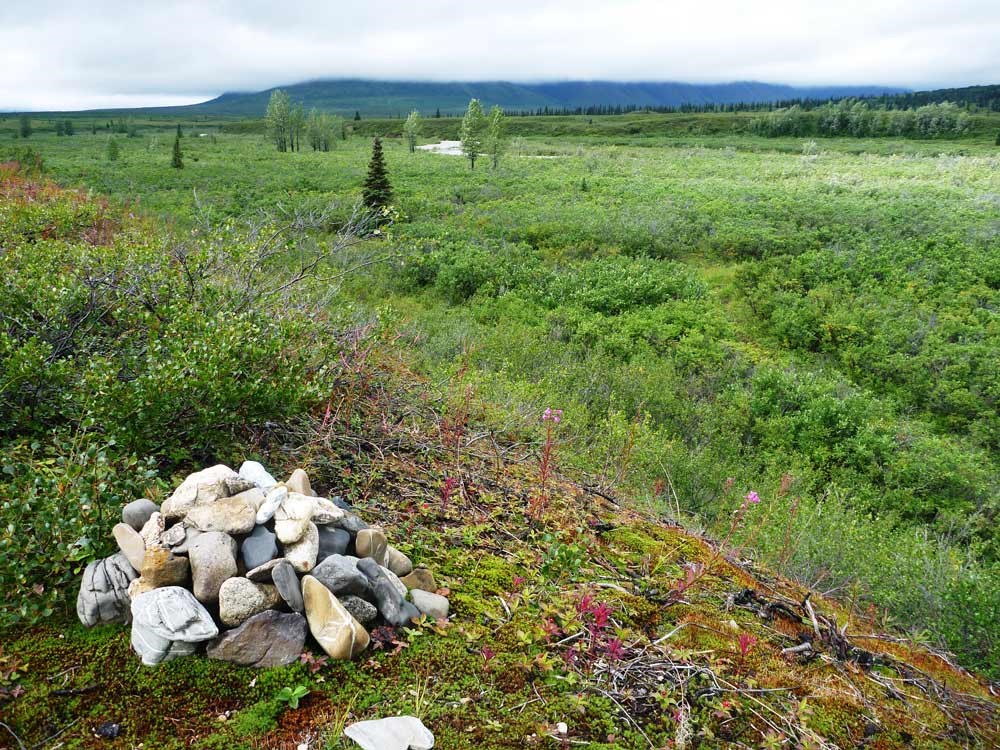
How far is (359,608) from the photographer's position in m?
2.63

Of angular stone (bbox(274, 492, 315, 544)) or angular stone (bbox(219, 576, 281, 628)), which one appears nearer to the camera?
angular stone (bbox(219, 576, 281, 628))

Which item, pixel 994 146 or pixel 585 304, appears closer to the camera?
pixel 585 304

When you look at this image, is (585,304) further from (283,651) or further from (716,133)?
(716,133)

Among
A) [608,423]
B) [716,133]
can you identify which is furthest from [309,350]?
[716,133]

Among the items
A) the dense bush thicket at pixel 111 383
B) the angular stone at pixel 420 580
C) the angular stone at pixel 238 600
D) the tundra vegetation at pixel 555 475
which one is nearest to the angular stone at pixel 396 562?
the angular stone at pixel 420 580

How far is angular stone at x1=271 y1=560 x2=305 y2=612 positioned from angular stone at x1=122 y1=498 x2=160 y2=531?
757mm

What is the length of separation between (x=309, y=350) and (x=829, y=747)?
157 inches

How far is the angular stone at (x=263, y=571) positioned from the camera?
2.51 metres

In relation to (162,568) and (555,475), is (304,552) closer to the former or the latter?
(162,568)

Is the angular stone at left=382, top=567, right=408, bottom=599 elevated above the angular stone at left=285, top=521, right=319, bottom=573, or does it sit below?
below

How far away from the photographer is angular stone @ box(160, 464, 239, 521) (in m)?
2.70

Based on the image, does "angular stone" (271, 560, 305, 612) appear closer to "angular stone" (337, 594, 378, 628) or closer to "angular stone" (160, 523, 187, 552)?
"angular stone" (337, 594, 378, 628)

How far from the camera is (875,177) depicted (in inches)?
1113

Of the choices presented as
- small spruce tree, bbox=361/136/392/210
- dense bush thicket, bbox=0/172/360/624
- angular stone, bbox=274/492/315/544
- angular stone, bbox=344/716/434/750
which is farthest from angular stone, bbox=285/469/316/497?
small spruce tree, bbox=361/136/392/210
